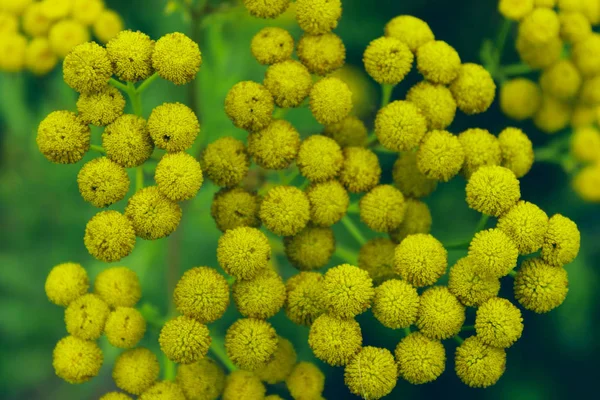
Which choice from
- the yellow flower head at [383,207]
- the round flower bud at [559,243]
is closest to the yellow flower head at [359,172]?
the yellow flower head at [383,207]

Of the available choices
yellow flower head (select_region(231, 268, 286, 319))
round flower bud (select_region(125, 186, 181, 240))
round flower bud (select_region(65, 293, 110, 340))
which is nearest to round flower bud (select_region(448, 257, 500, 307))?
yellow flower head (select_region(231, 268, 286, 319))

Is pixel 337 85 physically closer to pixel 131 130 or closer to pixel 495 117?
pixel 131 130

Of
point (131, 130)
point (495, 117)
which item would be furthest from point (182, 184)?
point (495, 117)

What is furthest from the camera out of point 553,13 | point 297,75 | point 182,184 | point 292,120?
point 292,120

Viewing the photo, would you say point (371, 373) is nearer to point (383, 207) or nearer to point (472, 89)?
point (383, 207)

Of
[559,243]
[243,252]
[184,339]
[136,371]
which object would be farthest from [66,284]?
[559,243]

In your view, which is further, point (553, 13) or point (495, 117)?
point (495, 117)

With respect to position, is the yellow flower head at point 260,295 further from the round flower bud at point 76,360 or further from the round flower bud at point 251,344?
the round flower bud at point 76,360
